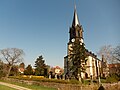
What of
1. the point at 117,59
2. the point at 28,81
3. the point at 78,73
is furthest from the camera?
the point at 117,59

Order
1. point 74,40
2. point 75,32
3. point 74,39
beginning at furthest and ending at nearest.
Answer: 1. point 75,32
2. point 74,39
3. point 74,40

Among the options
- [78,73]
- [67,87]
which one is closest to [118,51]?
[78,73]

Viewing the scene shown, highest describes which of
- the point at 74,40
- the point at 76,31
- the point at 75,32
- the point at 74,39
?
the point at 76,31

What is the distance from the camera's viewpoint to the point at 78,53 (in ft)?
143

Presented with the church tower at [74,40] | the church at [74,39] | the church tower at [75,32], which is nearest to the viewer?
the church tower at [74,40]

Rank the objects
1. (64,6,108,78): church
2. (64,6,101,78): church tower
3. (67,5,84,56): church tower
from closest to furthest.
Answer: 1. (64,6,101,78): church tower
2. (64,6,108,78): church
3. (67,5,84,56): church tower

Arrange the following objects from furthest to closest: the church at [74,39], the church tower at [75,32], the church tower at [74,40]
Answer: the church tower at [75,32]
the church at [74,39]
the church tower at [74,40]

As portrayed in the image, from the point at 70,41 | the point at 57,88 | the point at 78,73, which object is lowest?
the point at 57,88

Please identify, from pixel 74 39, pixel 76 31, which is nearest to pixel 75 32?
pixel 76 31

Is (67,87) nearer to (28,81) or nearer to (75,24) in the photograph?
(28,81)

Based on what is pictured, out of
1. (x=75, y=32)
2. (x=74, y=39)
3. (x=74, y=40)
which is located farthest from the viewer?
(x=75, y=32)

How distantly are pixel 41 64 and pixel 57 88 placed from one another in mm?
28374

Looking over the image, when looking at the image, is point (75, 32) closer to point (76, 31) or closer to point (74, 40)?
point (76, 31)

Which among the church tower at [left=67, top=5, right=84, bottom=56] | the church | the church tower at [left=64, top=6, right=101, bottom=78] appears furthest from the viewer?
the church tower at [left=67, top=5, right=84, bottom=56]
